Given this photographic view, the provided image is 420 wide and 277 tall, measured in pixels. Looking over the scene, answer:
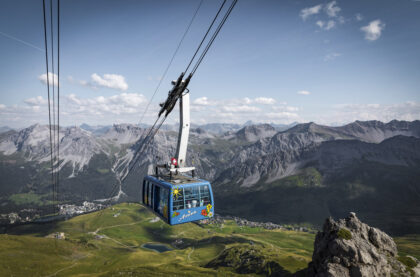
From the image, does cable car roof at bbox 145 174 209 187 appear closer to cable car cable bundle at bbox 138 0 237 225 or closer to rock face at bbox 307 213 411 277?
cable car cable bundle at bbox 138 0 237 225

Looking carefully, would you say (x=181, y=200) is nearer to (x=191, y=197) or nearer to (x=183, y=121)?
(x=191, y=197)

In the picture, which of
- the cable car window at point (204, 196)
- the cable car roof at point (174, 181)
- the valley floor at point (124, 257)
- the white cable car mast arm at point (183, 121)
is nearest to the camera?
the white cable car mast arm at point (183, 121)

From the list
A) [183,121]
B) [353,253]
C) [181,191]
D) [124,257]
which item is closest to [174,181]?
[181,191]

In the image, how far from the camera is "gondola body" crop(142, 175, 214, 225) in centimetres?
2245

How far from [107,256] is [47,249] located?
40.1 metres

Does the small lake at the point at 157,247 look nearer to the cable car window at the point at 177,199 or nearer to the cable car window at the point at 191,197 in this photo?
the cable car window at the point at 191,197

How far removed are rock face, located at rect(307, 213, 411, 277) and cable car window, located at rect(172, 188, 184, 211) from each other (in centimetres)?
7544

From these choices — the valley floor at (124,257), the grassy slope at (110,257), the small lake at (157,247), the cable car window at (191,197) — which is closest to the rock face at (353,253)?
the valley floor at (124,257)

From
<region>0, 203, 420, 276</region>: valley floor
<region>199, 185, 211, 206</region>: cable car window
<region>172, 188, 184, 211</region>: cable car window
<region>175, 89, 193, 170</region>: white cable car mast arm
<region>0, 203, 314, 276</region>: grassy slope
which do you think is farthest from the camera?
<region>0, 203, 314, 276</region>: grassy slope

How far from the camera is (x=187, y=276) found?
11225 cm

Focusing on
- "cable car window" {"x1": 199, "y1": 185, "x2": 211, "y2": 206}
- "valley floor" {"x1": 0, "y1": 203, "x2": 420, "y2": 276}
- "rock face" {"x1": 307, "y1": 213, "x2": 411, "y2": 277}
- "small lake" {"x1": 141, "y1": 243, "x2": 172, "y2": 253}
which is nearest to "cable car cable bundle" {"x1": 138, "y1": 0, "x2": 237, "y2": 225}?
"cable car window" {"x1": 199, "y1": 185, "x2": 211, "y2": 206}

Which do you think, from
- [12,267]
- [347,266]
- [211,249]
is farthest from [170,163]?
[211,249]

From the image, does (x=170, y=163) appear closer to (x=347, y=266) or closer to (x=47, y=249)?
(x=347, y=266)

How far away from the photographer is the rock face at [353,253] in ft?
238
